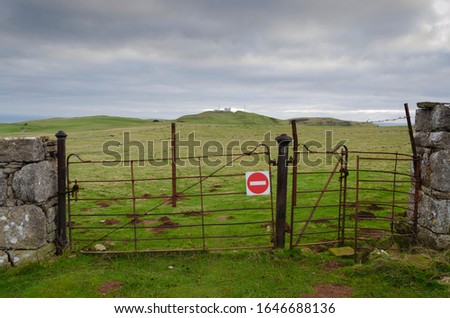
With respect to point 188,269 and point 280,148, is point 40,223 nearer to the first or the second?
point 188,269

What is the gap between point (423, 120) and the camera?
348 inches

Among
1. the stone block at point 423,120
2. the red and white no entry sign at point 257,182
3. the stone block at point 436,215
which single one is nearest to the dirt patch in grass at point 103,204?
the red and white no entry sign at point 257,182

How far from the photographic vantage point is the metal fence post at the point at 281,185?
8594 millimetres

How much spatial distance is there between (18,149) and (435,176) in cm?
927

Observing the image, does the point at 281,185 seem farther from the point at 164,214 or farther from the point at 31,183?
the point at 31,183

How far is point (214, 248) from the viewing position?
8977 mm

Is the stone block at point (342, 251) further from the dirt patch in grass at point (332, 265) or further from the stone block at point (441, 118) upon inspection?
the stone block at point (441, 118)

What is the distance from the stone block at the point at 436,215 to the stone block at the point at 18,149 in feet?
29.4

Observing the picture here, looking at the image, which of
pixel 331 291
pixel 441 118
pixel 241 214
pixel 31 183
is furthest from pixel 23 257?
pixel 441 118

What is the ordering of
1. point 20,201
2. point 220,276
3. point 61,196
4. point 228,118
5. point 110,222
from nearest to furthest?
1. point 220,276
2. point 20,201
3. point 61,196
4. point 110,222
5. point 228,118
